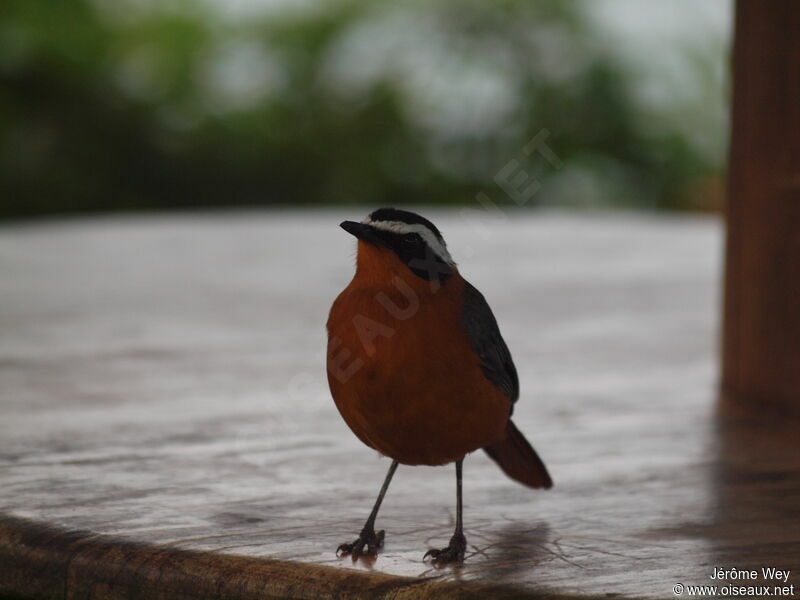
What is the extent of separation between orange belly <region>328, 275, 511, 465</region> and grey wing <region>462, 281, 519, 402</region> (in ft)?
0.05

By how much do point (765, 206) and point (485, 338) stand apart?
136cm

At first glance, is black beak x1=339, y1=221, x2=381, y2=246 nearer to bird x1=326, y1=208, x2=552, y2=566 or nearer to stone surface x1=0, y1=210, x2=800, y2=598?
bird x1=326, y1=208, x2=552, y2=566

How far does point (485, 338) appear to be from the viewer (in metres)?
1.67

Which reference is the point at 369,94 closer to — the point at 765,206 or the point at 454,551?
the point at 765,206

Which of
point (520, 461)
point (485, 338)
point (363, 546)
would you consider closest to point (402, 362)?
point (485, 338)

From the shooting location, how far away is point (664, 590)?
5.05ft

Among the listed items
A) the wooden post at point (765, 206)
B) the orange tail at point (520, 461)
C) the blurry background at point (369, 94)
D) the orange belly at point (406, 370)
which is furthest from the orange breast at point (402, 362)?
the blurry background at point (369, 94)

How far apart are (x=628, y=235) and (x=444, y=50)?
10.2ft

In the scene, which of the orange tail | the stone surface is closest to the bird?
the stone surface

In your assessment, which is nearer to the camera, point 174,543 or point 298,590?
point 298,590

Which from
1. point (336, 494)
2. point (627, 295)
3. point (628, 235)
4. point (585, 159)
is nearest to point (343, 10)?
point (585, 159)

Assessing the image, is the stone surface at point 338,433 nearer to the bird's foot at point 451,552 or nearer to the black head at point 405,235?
the bird's foot at point 451,552

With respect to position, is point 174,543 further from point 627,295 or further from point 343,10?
point 343,10

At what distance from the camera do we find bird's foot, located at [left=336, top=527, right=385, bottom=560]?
167 cm
